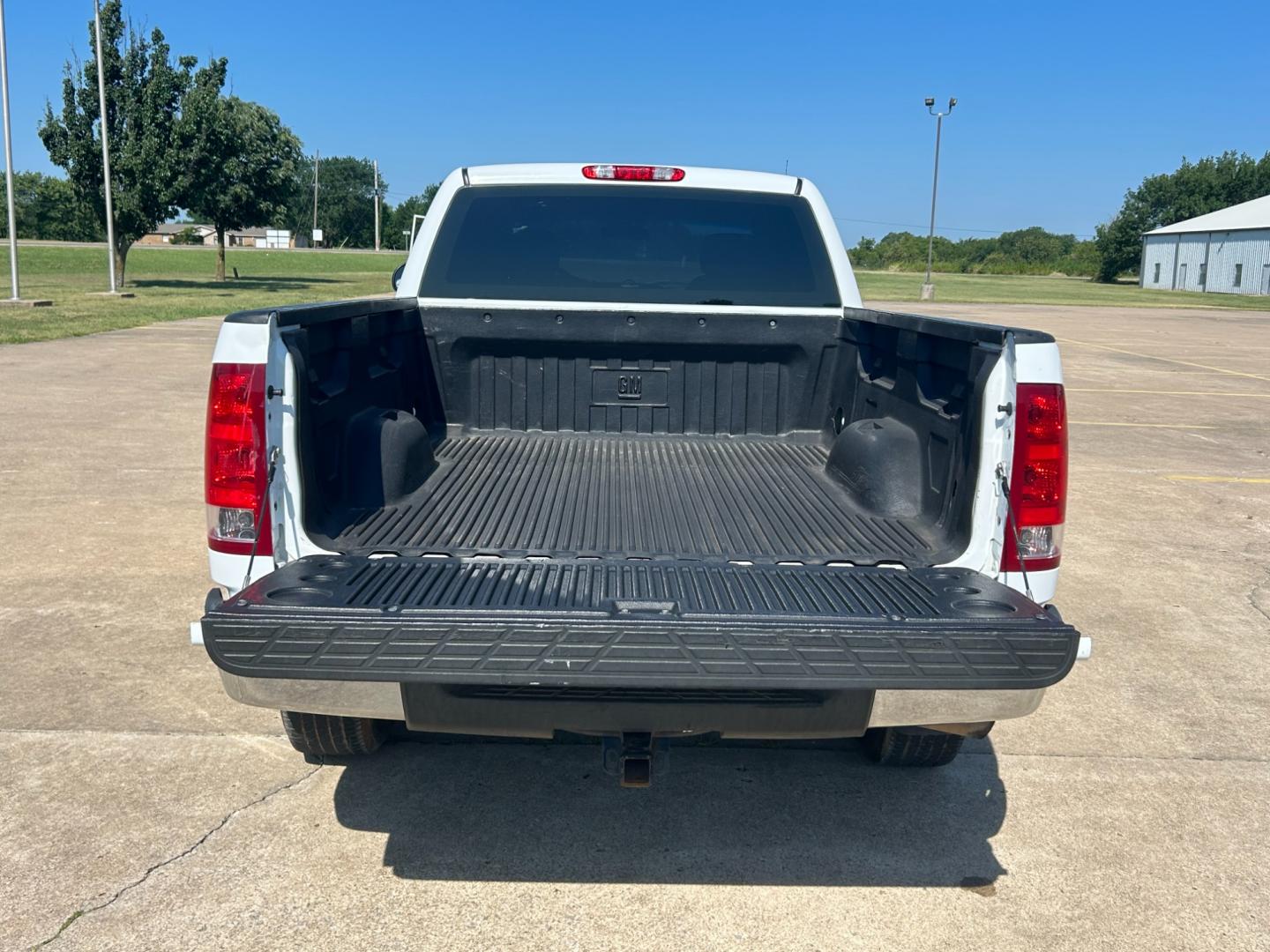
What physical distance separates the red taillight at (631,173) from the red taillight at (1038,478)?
231 cm

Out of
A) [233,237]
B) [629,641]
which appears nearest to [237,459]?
[629,641]

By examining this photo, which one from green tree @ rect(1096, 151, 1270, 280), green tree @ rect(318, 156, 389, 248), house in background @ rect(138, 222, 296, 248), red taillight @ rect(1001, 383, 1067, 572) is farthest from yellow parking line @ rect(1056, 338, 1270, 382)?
green tree @ rect(318, 156, 389, 248)

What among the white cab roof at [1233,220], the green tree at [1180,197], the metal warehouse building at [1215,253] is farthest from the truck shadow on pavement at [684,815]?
the green tree at [1180,197]

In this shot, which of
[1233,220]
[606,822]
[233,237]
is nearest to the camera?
[606,822]

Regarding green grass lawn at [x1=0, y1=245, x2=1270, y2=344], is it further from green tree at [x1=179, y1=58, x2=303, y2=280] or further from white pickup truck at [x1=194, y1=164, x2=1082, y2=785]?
white pickup truck at [x1=194, y1=164, x2=1082, y2=785]

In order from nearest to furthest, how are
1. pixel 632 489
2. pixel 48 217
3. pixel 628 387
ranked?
pixel 632 489, pixel 628 387, pixel 48 217

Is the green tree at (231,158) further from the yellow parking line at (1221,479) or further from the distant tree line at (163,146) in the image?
A: the yellow parking line at (1221,479)

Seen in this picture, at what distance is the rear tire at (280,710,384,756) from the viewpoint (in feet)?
11.5

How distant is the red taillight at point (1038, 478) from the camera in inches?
117

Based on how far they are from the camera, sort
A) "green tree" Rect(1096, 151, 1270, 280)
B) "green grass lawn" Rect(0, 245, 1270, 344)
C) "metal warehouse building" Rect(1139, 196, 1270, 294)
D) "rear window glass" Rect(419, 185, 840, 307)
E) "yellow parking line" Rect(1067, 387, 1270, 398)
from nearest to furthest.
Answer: "rear window glass" Rect(419, 185, 840, 307) → "yellow parking line" Rect(1067, 387, 1270, 398) → "green grass lawn" Rect(0, 245, 1270, 344) → "metal warehouse building" Rect(1139, 196, 1270, 294) → "green tree" Rect(1096, 151, 1270, 280)

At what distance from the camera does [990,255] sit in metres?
111

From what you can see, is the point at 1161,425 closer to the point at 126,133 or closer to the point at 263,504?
the point at 263,504

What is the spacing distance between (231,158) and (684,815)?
37.0 meters

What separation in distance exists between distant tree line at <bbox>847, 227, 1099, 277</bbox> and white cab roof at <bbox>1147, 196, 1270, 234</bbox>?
693 inches
